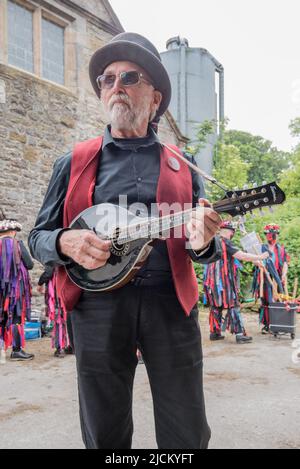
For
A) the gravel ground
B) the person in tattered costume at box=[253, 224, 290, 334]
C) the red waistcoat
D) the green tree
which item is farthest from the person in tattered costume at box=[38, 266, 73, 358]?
the green tree

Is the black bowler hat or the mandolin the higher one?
the black bowler hat

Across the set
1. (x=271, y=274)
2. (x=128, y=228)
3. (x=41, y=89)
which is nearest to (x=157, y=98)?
(x=128, y=228)

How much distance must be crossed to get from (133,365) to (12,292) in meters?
4.89

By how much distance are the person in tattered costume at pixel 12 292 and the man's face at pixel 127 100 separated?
4.76 m

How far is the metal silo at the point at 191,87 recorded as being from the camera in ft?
73.2

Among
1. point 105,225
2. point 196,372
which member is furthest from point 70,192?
point 196,372

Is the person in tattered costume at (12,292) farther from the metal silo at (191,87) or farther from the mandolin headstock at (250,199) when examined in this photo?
the metal silo at (191,87)

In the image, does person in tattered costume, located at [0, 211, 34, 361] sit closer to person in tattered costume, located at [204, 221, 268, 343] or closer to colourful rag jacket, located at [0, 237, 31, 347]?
colourful rag jacket, located at [0, 237, 31, 347]

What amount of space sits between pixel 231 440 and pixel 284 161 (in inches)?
1605

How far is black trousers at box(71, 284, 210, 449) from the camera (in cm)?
184

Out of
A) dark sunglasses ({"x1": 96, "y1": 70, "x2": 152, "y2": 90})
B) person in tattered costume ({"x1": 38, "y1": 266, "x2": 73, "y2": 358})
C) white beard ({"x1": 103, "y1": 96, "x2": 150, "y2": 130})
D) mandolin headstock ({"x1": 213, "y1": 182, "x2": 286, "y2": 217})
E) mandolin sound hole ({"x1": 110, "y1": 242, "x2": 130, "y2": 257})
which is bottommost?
person in tattered costume ({"x1": 38, "y1": 266, "x2": 73, "y2": 358})

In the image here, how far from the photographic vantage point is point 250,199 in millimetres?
1913

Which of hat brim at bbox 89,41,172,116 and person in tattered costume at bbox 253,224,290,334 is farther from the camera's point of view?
Answer: person in tattered costume at bbox 253,224,290,334

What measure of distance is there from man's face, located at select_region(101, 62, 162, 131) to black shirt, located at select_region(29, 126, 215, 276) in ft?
0.30
